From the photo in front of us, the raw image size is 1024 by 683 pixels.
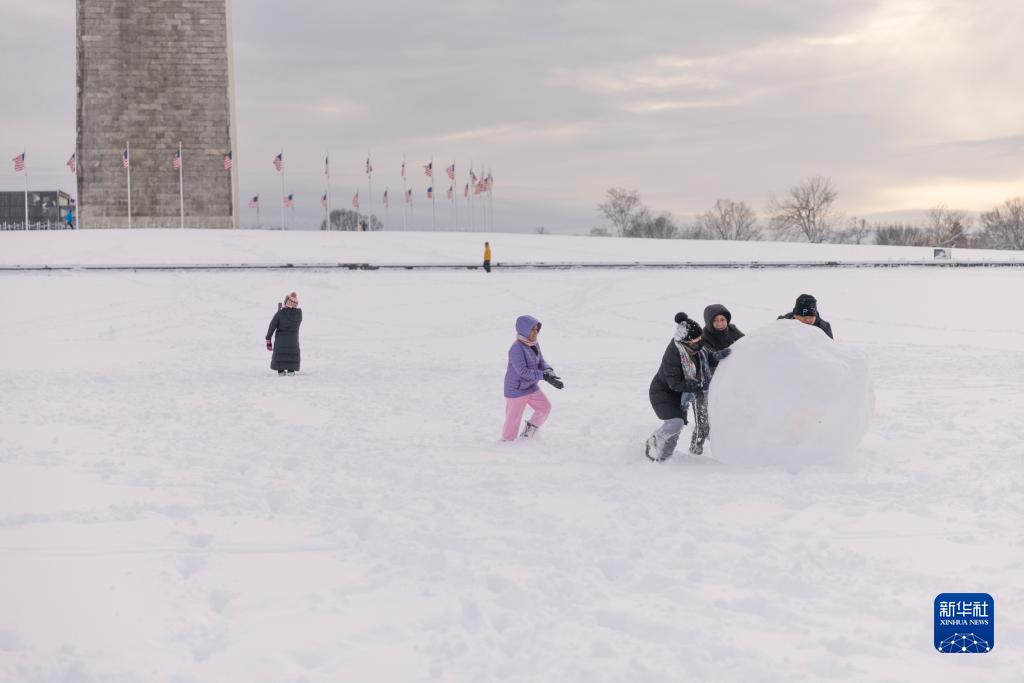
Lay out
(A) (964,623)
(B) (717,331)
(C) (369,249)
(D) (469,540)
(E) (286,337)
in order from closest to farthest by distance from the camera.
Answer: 1. (A) (964,623)
2. (D) (469,540)
3. (B) (717,331)
4. (E) (286,337)
5. (C) (369,249)

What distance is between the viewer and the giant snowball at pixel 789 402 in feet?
24.2

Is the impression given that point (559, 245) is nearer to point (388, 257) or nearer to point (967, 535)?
point (388, 257)

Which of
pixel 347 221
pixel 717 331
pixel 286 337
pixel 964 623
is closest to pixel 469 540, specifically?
pixel 964 623

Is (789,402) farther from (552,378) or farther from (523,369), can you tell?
(523,369)

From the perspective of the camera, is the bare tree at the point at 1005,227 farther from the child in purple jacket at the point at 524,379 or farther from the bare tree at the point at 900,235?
the child in purple jacket at the point at 524,379

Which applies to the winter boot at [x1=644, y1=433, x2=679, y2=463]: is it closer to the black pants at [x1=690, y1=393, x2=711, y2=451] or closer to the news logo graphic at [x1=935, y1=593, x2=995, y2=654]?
the black pants at [x1=690, y1=393, x2=711, y2=451]

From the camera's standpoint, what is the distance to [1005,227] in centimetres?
9069

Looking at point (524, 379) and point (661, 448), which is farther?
point (524, 379)

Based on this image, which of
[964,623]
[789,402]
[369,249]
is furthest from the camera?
[369,249]

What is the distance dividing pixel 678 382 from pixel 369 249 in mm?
30853

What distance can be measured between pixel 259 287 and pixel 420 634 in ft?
75.6

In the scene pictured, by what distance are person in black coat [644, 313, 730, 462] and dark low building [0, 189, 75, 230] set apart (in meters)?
102

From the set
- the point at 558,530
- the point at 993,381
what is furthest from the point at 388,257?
the point at 558,530

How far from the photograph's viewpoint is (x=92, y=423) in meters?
10.1
